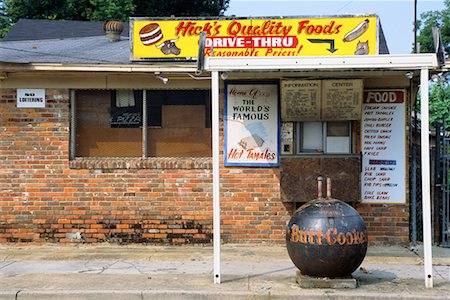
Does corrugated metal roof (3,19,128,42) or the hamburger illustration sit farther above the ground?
corrugated metal roof (3,19,128,42)

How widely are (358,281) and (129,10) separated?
63.6 feet

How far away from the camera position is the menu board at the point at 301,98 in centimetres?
995

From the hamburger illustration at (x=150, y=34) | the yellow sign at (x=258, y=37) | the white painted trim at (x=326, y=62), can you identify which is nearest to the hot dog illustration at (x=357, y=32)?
the yellow sign at (x=258, y=37)

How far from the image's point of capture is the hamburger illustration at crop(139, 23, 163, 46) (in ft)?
33.8

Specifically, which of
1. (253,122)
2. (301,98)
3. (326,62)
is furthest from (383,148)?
(326,62)

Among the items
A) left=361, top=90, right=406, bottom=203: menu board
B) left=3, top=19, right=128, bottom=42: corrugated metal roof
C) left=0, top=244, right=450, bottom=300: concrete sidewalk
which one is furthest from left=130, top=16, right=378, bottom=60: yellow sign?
left=3, top=19, right=128, bottom=42: corrugated metal roof

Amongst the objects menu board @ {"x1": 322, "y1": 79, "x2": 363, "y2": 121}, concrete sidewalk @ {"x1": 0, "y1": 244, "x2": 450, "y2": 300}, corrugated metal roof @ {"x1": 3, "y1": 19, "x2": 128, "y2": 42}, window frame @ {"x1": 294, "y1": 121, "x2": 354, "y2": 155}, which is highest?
corrugated metal roof @ {"x1": 3, "y1": 19, "x2": 128, "y2": 42}

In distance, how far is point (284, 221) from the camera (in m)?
10.4

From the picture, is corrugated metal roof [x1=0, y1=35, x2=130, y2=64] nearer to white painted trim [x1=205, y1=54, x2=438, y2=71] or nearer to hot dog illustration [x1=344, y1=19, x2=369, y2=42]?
white painted trim [x1=205, y1=54, x2=438, y2=71]

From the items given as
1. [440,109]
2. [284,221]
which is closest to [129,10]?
[440,109]

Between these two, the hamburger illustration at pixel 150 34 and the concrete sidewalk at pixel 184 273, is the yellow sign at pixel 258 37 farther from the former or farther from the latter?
the concrete sidewalk at pixel 184 273

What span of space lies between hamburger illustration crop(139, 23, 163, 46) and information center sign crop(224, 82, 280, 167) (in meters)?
1.41

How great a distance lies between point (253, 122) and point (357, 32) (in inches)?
87.5

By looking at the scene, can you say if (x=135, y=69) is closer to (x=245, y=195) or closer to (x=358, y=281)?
(x=245, y=195)
